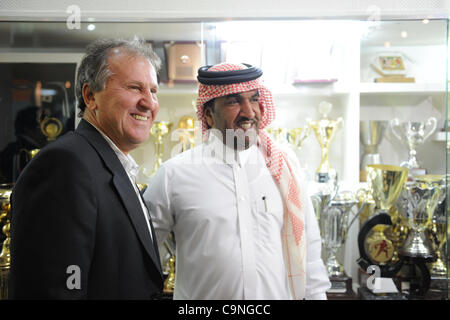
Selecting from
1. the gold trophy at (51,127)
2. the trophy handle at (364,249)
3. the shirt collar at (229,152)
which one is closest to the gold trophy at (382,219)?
the trophy handle at (364,249)

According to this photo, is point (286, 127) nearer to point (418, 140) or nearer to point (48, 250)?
point (418, 140)

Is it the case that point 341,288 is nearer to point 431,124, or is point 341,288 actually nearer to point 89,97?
point 431,124

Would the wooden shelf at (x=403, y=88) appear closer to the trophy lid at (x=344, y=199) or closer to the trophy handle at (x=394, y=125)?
the trophy handle at (x=394, y=125)

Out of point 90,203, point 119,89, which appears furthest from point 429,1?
point 90,203

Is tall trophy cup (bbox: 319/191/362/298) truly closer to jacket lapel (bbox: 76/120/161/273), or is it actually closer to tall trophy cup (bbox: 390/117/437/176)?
tall trophy cup (bbox: 390/117/437/176)

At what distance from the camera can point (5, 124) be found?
1122mm

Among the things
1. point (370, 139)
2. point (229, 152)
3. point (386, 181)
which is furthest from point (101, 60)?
point (386, 181)

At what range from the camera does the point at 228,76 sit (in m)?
0.85

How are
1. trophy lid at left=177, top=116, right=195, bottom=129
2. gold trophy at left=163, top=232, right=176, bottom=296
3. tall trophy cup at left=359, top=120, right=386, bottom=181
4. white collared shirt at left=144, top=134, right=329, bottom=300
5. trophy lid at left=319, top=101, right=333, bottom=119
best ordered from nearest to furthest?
1. white collared shirt at left=144, top=134, right=329, bottom=300
2. gold trophy at left=163, top=232, right=176, bottom=296
3. trophy lid at left=177, top=116, right=195, bottom=129
4. trophy lid at left=319, top=101, right=333, bottom=119
5. tall trophy cup at left=359, top=120, right=386, bottom=181

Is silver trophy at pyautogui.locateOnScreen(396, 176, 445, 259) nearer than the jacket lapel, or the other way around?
the jacket lapel

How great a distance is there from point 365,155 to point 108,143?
775mm

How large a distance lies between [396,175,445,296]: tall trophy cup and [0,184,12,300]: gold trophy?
1103 millimetres

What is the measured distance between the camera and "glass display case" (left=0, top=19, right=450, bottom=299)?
3.47ft

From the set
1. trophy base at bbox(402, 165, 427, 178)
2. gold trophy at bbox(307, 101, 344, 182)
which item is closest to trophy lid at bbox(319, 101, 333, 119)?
gold trophy at bbox(307, 101, 344, 182)
